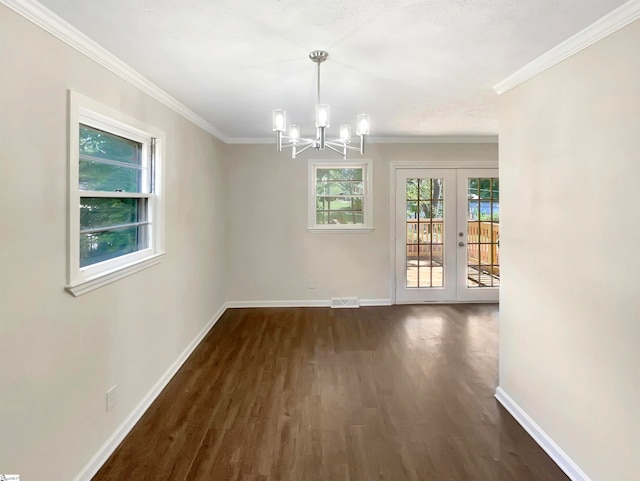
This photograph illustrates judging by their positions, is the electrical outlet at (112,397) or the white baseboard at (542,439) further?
the electrical outlet at (112,397)

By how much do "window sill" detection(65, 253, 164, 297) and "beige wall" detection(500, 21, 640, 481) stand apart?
2.63 metres

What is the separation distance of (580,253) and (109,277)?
264 cm

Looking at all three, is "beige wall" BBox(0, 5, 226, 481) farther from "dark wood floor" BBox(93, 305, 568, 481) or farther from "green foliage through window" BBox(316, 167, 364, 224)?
"green foliage through window" BBox(316, 167, 364, 224)

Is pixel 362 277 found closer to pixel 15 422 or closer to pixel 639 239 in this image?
pixel 639 239

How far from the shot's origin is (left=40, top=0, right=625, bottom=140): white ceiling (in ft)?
5.31

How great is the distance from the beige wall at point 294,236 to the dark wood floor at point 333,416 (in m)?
1.15

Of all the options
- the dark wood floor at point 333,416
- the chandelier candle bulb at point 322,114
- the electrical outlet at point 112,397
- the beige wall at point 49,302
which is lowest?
the dark wood floor at point 333,416

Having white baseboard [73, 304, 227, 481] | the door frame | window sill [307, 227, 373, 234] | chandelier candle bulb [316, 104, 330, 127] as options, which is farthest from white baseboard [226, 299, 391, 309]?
chandelier candle bulb [316, 104, 330, 127]

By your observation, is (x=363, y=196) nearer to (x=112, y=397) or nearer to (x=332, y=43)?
(x=332, y=43)

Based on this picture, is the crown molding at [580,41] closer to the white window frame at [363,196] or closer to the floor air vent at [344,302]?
the white window frame at [363,196]

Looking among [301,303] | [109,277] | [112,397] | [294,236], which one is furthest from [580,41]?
[301,303]

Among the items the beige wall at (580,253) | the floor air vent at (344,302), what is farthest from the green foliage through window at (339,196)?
the beige wall at (580,253)

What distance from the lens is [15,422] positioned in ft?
4.84

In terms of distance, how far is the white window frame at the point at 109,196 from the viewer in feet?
5.98
